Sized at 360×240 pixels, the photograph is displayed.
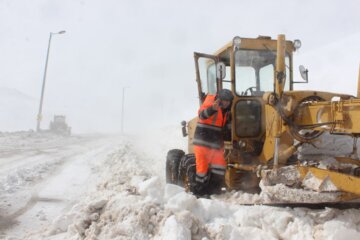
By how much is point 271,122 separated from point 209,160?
108 centimetres

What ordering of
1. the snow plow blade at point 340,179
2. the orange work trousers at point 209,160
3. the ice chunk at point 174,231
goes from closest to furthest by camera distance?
the ice chunk at point 174,231 → the snow plow blade at point 340,179 → the orange work trousers at point 209,160

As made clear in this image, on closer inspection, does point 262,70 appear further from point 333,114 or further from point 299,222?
point 299,222

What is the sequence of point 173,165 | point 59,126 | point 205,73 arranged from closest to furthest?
point 205,73
point 173,165
point 59,126

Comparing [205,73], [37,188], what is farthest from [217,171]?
[37,188]

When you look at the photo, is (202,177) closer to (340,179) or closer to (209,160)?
(209,160)

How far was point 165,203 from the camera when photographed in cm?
429

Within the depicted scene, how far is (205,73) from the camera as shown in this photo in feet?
21.8

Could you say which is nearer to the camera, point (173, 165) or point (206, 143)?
point (206, 143)

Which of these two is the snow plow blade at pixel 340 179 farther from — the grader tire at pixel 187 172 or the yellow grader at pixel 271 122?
the grader tire at pixel 187 172

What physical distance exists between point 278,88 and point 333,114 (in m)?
0.83

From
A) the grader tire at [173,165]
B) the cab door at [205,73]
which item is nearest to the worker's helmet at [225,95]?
the cab door at [205,73]

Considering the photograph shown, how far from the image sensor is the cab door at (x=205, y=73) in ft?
20.8

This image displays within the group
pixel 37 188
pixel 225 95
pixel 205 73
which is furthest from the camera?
pixel 37 188

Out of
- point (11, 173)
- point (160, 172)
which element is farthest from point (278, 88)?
point (11, 173)
